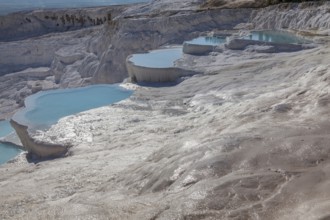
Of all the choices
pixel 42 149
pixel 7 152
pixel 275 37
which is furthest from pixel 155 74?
pixel 275 37

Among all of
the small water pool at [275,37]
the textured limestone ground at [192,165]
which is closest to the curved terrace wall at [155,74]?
the textured limestone ground at [192,165]

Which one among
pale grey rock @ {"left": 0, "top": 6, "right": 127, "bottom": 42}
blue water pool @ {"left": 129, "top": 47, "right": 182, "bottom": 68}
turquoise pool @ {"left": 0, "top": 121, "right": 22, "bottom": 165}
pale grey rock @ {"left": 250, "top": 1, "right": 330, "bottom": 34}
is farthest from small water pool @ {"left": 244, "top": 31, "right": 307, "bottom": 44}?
pale grey rock @ {"left": 0, "top": 6, "right": 127, "bottom": 42}

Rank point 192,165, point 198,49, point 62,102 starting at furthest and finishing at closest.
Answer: point 198,49, point 62,102, point 192,165

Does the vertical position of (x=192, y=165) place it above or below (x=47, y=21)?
above

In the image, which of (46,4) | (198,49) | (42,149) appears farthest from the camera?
(46,4)

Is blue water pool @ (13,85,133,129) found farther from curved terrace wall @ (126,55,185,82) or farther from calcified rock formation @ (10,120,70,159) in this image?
curved terrace wall @ (126,55,185,82)

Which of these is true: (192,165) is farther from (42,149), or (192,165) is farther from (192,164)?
(42,149)

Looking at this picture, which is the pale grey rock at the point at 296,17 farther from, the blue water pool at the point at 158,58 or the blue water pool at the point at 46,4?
the blue water pool at the point at 46,4
